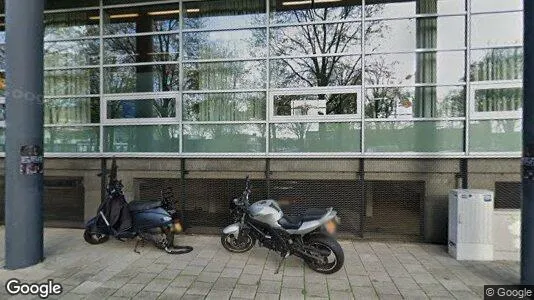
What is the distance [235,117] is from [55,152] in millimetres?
3721

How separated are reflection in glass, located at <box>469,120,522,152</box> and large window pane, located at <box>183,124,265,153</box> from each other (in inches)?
139

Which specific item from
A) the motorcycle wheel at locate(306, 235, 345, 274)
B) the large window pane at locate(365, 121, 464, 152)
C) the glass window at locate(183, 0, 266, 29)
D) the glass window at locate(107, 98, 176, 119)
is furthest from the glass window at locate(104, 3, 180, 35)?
the motorcycle wheel at locate(306, 235, 345, 274)

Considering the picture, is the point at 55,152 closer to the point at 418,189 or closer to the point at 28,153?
the point at 28,153

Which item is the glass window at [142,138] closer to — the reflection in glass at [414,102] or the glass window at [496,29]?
the reflection in glass at [414,102]

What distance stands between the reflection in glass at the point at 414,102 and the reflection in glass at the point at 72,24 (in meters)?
5.49

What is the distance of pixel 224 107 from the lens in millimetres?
6766

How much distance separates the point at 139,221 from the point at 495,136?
581 centimetres

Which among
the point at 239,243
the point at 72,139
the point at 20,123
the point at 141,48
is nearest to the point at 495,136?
the point at 239,243

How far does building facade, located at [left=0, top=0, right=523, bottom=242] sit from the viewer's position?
5.99 metres

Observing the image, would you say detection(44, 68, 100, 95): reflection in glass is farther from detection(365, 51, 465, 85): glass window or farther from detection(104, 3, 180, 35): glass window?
detection(365, 51, 465, 85): glass window

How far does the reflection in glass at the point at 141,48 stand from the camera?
6973 millimetres

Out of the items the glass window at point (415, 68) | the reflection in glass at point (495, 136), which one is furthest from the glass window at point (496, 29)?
the reflection in glass at point (495, 136)

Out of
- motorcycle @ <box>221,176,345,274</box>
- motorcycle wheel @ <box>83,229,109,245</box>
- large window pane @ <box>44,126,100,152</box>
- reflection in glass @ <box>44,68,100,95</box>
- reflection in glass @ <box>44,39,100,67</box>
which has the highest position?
reflection in glass @ <box>44,39,100,67</box>

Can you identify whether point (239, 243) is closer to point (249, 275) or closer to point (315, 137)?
point (249, 275)
